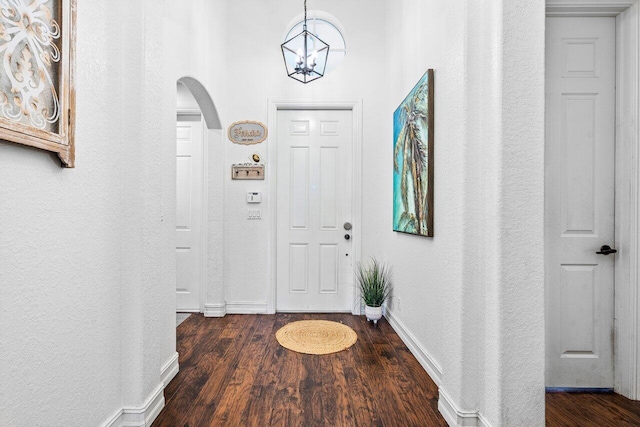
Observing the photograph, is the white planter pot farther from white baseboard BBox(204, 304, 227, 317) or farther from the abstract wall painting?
white baseboard BBox(204, 304, 227, 317)

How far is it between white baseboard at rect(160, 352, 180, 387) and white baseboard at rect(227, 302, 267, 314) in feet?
3.86

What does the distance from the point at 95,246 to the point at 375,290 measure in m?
2.37

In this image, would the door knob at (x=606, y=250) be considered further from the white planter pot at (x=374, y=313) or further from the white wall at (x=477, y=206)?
the white planter pot at (x=374, y=313)

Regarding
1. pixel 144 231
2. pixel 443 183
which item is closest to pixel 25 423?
pixel 144 231

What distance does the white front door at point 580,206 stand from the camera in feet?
6.36

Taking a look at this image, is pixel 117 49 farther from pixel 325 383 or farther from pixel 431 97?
pixel 325 383

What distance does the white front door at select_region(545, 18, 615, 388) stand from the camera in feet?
6.36

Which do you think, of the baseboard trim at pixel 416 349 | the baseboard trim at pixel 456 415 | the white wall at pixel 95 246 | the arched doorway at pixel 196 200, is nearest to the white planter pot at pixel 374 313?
the baseboard trim at pixel 416 349

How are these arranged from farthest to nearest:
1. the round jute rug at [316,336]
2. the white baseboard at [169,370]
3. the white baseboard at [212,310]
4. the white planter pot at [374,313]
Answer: the white baseboard at [212,310], the white planter pot at [374,313], the round jute rug at [316,336], the white baseboard at [169,370]

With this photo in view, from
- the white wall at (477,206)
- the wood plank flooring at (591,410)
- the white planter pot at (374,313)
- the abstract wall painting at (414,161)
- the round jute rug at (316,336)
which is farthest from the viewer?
the white planter pot at (374,313)

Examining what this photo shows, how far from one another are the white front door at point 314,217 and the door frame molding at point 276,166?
0.07 m

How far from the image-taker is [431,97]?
6.81 ft

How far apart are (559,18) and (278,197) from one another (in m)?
2.67

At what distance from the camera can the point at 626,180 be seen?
1.89 metres
